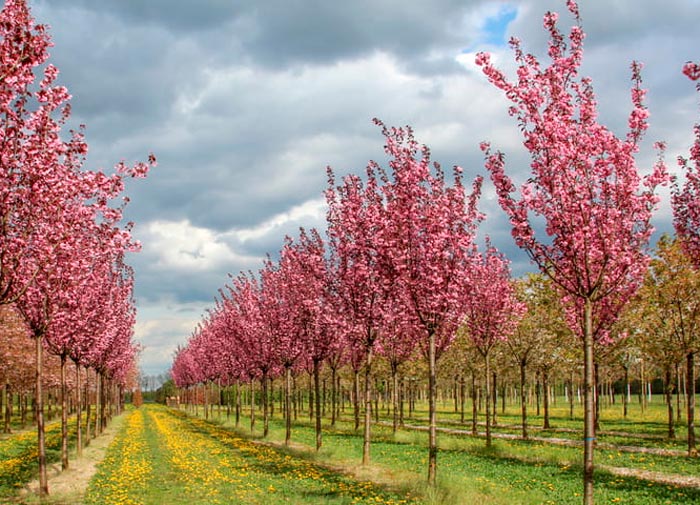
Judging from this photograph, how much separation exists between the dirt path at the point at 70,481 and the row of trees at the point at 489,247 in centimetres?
1131

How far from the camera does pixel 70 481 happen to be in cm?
2359

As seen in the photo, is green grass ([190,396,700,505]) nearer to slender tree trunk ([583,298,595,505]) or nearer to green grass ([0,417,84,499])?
slender tree trunk ([583,298,595,505])

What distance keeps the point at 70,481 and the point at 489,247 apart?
961 inches

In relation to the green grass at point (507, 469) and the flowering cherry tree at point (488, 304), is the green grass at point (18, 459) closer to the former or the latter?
the green grass at point (507, 469)

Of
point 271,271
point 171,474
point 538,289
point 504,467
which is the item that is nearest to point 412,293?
point 504,467

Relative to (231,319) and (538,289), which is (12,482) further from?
(538,289)

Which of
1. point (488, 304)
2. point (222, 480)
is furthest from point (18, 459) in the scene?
point (488, 304)

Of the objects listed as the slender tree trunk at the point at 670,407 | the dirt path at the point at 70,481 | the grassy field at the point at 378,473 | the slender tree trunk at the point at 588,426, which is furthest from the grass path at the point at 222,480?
the slender tree trunk at the point at 670,407

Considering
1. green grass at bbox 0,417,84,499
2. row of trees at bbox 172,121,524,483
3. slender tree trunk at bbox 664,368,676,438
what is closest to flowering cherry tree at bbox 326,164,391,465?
row of trees at bbox 172,121,524,483

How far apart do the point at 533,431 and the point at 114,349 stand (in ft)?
108

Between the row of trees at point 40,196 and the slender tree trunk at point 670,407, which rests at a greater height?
the row of trees at point 40,196

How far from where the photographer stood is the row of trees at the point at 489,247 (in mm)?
13430

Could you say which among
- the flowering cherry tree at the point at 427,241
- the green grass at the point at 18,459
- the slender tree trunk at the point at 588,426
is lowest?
the green grass at the point at 18,459

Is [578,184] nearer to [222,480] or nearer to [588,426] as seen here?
[588,426]
